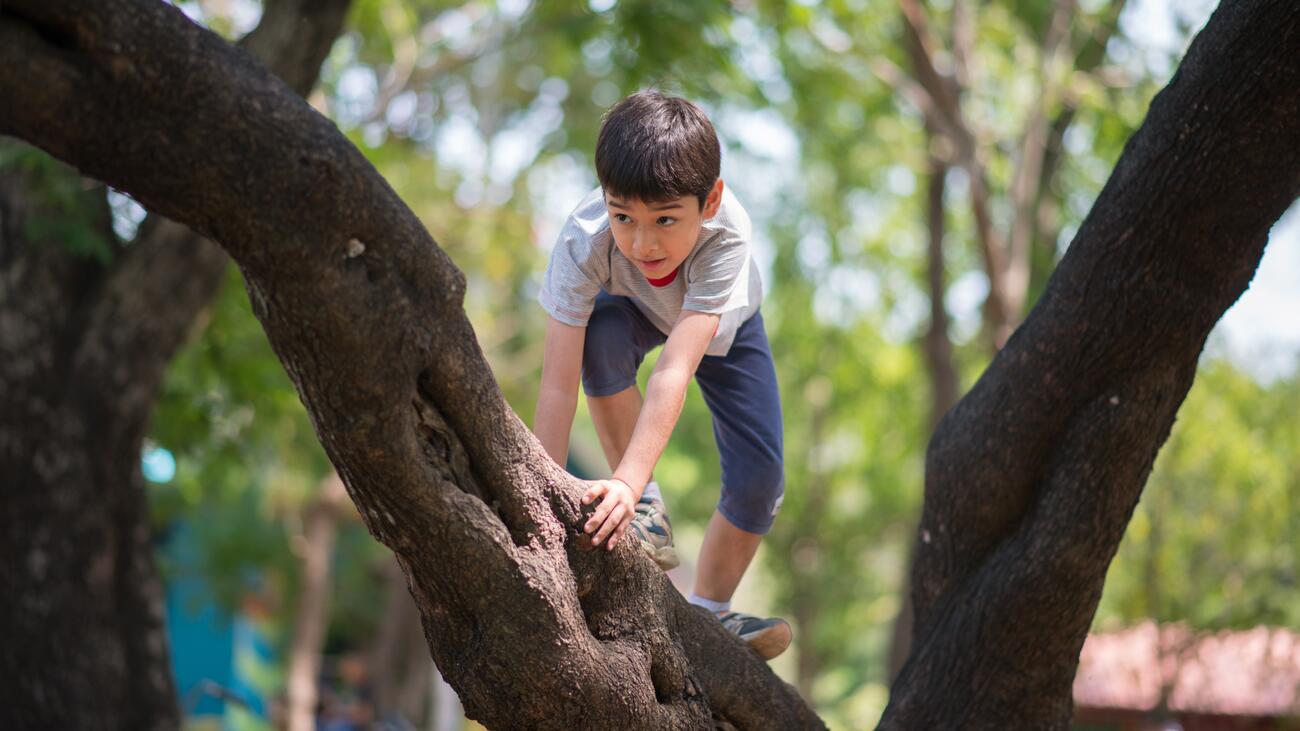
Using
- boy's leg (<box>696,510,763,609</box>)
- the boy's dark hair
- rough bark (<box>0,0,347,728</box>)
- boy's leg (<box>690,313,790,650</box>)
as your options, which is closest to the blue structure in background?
rough bark (<box>0,0,347,728</box>)

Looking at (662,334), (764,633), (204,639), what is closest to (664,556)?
(764,633)

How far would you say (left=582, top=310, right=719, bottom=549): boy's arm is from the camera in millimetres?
2688

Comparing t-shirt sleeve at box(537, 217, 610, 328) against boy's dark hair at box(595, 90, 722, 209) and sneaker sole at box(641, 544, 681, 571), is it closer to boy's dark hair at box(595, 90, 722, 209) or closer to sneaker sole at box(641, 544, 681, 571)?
boy's dark hair at box(595, 90, 722, 209)

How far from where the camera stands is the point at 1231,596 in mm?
10844

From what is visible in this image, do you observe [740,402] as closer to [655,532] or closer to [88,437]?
[655,532]

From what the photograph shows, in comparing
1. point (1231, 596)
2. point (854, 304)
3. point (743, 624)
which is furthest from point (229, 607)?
point (743, 624)

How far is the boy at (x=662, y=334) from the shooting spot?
278 centimetres

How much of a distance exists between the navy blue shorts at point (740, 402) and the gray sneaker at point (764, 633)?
0.26 m

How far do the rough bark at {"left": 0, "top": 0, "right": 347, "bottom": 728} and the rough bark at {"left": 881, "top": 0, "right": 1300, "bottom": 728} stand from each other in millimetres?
3649

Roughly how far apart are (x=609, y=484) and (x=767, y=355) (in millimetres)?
970

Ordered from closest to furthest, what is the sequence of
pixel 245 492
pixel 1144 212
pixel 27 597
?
pixel 1144 212
pixel 27 597
pixel 245 492

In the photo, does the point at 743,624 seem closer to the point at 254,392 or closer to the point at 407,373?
the point at 407,373

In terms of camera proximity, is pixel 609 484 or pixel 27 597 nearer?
pixel 609 484

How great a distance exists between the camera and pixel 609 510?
269cm
